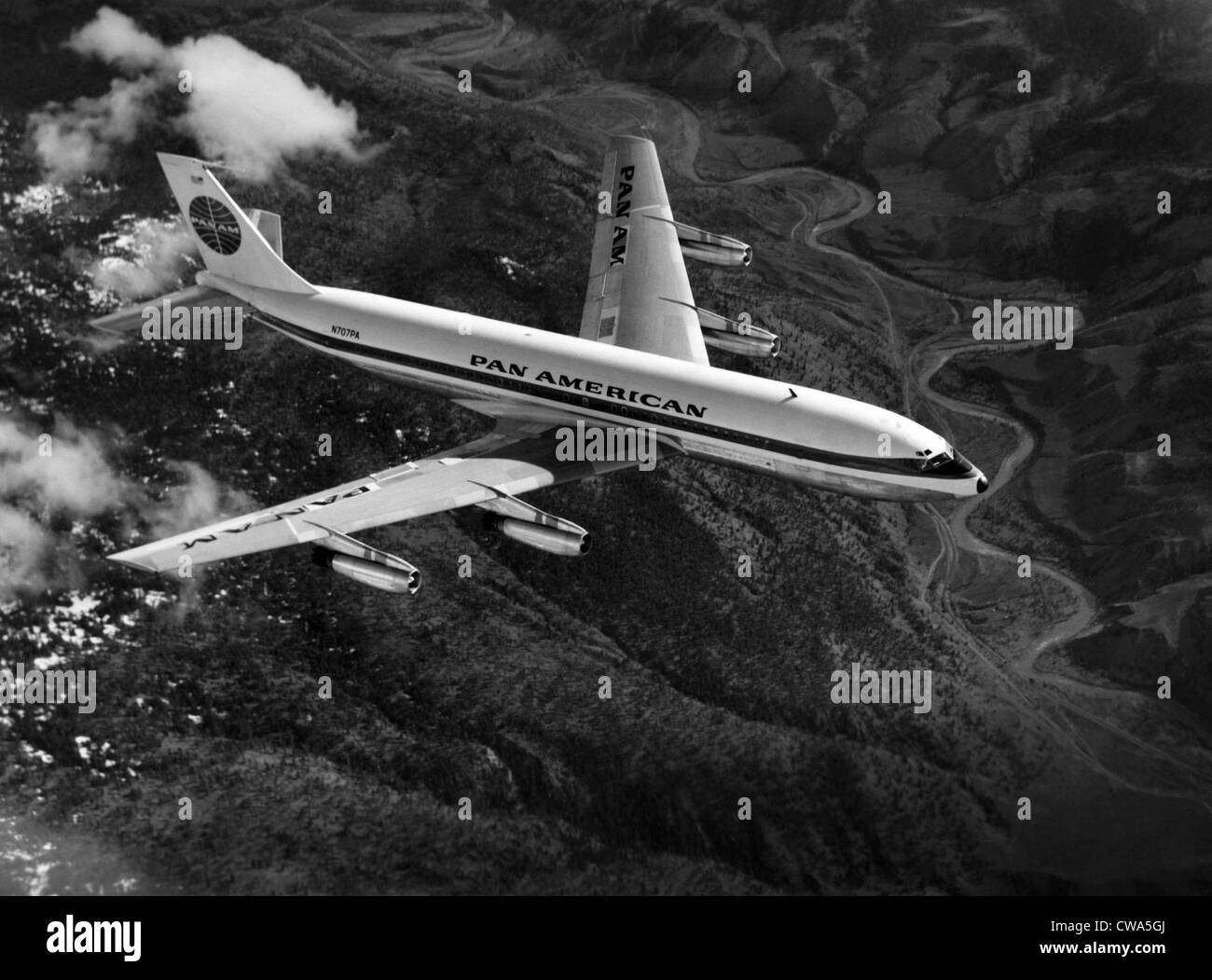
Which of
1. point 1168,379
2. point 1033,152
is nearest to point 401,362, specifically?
point 1168,379

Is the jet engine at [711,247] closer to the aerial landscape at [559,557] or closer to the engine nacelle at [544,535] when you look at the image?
the aerial landscape at [559,557]

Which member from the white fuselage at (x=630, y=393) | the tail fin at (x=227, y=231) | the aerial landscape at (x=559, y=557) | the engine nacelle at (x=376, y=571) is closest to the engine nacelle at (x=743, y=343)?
the white fuselage at (x=630, y=393)

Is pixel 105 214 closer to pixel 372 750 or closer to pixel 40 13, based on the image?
pixel 40 13

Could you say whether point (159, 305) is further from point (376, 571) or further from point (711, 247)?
point (711, 247)

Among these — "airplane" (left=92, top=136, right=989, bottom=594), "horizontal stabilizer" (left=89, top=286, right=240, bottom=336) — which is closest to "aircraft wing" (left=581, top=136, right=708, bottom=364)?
"airplane" (left=92, top=136, right=989, bottom=594)

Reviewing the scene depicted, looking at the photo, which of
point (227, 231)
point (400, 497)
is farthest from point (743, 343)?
point (227, 231)

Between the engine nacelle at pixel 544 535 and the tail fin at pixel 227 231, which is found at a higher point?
the tail fin at pixel 227 231
